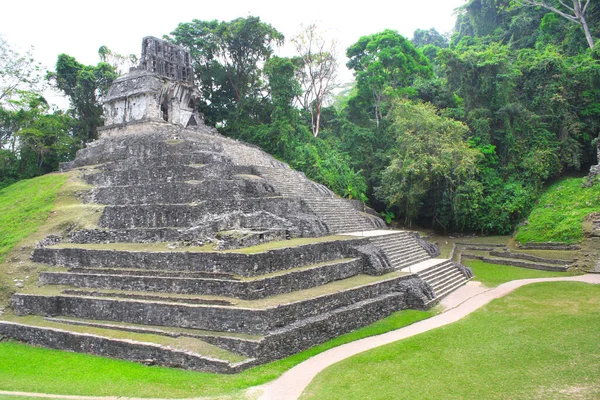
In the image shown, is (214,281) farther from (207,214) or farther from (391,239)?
(391,239)

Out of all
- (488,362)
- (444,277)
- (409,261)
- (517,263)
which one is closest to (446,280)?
(444,277)

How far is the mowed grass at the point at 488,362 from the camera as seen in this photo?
6789 millimetres

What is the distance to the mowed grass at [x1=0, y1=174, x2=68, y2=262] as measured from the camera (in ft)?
49.0

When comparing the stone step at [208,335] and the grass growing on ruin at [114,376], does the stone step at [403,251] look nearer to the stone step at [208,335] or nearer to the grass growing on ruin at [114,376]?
the grass growing on ruin at [114,376]

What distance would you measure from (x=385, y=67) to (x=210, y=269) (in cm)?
2202

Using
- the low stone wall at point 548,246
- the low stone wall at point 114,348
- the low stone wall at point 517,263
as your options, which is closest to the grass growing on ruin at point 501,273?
the low stone wall at point 517,263

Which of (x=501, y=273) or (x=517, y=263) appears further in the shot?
(x=517, y=263)

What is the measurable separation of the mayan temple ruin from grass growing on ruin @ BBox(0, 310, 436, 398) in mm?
251

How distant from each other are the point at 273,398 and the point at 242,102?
23736 millimetres

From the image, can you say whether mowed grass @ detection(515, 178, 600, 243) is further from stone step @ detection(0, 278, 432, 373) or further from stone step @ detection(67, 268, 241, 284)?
stone step @ detection(67, 268, 241, 284)

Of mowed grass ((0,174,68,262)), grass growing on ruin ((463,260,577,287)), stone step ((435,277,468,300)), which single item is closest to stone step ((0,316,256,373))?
mowed grass ((0,174,68,262))

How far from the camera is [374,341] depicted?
378 inches

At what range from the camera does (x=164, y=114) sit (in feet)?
80.1

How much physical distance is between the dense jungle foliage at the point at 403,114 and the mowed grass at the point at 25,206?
502 cm
